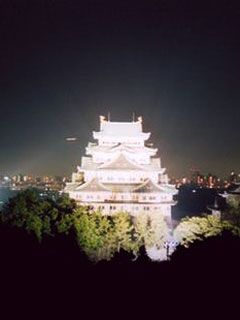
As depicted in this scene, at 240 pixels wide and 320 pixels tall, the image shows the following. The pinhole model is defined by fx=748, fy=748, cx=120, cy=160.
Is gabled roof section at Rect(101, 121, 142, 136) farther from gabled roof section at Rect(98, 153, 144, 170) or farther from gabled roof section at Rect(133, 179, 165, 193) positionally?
gabled roof section at Rect(133, 179, 165, 193)

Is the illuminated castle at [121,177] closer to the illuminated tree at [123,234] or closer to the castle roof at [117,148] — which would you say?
the castle roof at [117,148]

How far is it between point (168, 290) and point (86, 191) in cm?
3248

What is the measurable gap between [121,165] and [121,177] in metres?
0.90

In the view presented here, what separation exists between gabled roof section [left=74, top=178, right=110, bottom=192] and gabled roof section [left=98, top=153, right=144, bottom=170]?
6.47ft

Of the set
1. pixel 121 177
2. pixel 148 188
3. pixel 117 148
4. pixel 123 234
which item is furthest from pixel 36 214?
pixel 117 148

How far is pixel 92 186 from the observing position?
5400 cm

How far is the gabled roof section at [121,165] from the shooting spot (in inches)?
2192

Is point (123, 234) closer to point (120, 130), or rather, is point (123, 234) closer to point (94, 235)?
point (94, 235)

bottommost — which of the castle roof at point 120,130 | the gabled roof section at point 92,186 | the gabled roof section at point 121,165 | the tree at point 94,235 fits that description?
the tree at point 94,235

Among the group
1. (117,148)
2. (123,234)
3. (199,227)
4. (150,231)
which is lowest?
(123,234)

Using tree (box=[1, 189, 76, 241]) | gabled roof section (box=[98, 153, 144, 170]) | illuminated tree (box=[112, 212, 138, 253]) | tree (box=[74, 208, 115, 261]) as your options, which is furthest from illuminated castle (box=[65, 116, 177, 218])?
tree (box=[1, 189, 76, 241])

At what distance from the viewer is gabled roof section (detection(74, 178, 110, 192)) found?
53.8 meters

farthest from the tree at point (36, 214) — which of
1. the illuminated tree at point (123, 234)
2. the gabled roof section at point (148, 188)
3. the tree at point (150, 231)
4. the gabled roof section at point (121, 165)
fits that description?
the gabled roof section at point (121, 165)

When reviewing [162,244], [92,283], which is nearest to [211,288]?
[92,283]
